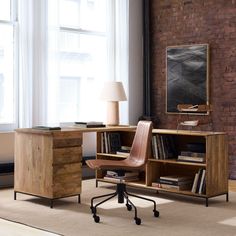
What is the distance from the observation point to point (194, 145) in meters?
5.74

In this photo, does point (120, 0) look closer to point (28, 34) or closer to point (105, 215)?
point (28, 34)

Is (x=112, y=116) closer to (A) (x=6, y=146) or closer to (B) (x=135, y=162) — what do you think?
(A) (x=6, y=146)

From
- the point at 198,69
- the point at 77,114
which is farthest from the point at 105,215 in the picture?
the point at 198,69

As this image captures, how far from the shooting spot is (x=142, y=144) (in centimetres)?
514

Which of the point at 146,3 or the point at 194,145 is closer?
the point at 194,145

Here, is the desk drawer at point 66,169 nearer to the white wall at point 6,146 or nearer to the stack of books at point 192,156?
the stack of books at point 192,156

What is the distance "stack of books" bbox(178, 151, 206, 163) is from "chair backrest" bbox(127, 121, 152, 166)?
70cm

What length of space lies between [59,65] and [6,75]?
75 cm

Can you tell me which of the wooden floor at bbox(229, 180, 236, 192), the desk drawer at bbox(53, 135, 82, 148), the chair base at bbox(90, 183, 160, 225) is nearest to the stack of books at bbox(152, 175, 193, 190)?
the chair base at bbox(90, 183, 160, 225)

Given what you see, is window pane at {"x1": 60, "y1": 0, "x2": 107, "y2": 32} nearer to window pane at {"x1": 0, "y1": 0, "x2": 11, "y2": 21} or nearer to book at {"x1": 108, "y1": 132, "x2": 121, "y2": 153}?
window pane at {"x1": 0, "y1": 0, "x2": 11, "y2": 21}

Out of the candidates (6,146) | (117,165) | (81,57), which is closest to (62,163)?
(117,165)

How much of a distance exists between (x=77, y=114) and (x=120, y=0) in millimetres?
1848

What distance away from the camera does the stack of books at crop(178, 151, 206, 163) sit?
5594 mm

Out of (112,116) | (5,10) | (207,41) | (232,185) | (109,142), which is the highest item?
(5,10)
